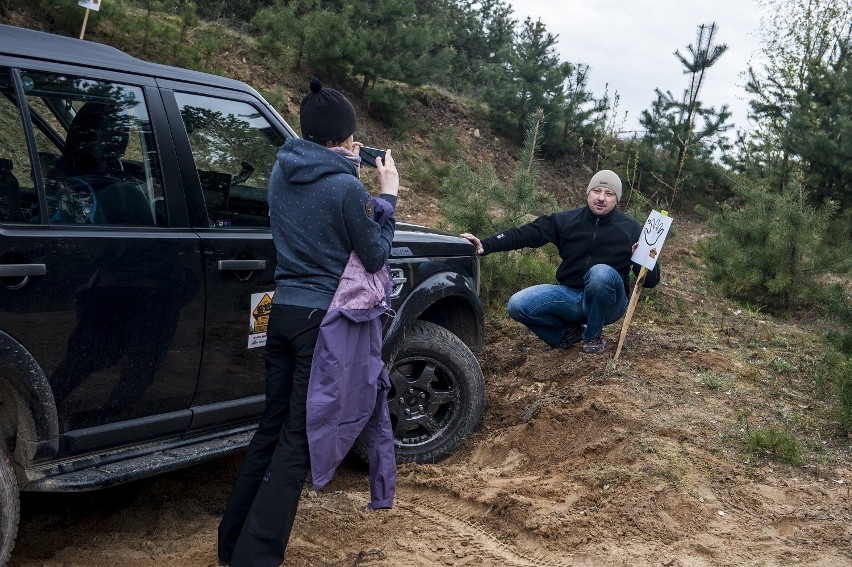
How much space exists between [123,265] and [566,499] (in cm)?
235

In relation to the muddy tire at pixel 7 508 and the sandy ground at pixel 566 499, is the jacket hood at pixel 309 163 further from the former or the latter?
the sandy ground at pixel 566 499

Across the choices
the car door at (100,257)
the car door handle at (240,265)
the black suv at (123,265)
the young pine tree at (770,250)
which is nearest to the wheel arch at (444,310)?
the black suv at (123,265)

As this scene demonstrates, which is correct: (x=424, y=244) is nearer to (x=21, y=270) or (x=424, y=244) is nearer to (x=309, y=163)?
(x=309, y=163)

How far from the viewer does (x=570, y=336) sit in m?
6.16

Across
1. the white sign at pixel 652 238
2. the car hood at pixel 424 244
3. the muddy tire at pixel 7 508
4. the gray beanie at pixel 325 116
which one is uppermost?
the gray beanie at pixel 325 116

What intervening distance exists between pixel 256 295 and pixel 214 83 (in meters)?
0.99

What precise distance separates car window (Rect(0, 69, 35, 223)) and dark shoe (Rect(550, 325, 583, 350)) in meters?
4.13

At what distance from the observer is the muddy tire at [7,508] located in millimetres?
2768

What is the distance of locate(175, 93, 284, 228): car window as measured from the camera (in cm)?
356

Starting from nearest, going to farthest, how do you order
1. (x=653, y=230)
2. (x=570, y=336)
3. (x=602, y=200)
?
(x=653, y=230) < (x=602, y=200) < (x=570, y=336)

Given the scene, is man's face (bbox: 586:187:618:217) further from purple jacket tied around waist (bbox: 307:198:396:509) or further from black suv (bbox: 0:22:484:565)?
purple jacket tied around waist (bbox: 307:198:396:509)

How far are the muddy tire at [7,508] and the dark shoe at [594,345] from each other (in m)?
4.09

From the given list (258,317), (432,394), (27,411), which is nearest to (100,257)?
(27,411)

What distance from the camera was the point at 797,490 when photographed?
4.07 m
